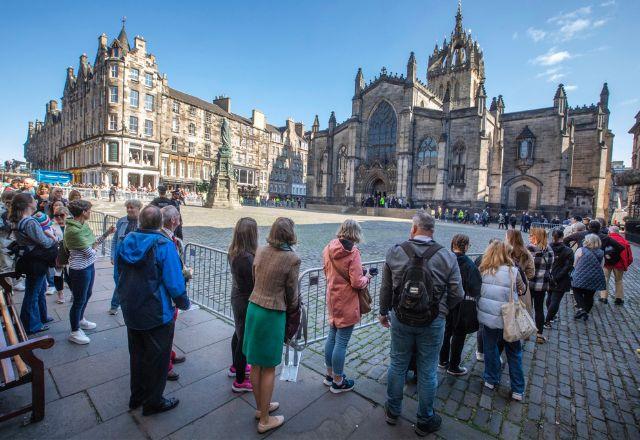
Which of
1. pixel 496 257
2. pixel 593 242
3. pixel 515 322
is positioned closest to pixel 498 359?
pixel 515 322

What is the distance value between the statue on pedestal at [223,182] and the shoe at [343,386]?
28.1 metres

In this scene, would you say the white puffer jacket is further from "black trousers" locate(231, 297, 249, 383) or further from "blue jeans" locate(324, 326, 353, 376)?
"black trousers" locate(231, 297, 249, 383)

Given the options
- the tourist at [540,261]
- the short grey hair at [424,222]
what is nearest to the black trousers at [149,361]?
the short grey hair at [424,222]

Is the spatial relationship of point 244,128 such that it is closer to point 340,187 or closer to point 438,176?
point 340,187

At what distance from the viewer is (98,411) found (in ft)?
9.33

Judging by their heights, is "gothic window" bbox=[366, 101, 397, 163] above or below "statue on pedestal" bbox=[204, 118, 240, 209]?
above

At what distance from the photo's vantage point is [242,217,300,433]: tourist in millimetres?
2594

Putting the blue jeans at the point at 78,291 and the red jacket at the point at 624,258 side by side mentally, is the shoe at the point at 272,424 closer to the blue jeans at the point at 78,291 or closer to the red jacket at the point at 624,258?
the blue jeans at the point at 78,291

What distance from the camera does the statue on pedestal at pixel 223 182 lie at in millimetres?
29219

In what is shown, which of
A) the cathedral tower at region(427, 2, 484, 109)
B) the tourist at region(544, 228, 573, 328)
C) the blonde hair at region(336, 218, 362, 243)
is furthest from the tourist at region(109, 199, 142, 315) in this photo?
the cathedral tower at region(427, 2, 484, 109)

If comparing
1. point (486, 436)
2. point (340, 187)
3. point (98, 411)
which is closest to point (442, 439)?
point (486, 436)

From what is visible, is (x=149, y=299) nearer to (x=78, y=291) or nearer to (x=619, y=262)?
(x=78, y=291)

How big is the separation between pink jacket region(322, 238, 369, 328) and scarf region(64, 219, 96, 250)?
10.6ft

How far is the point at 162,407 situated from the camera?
112 inches
